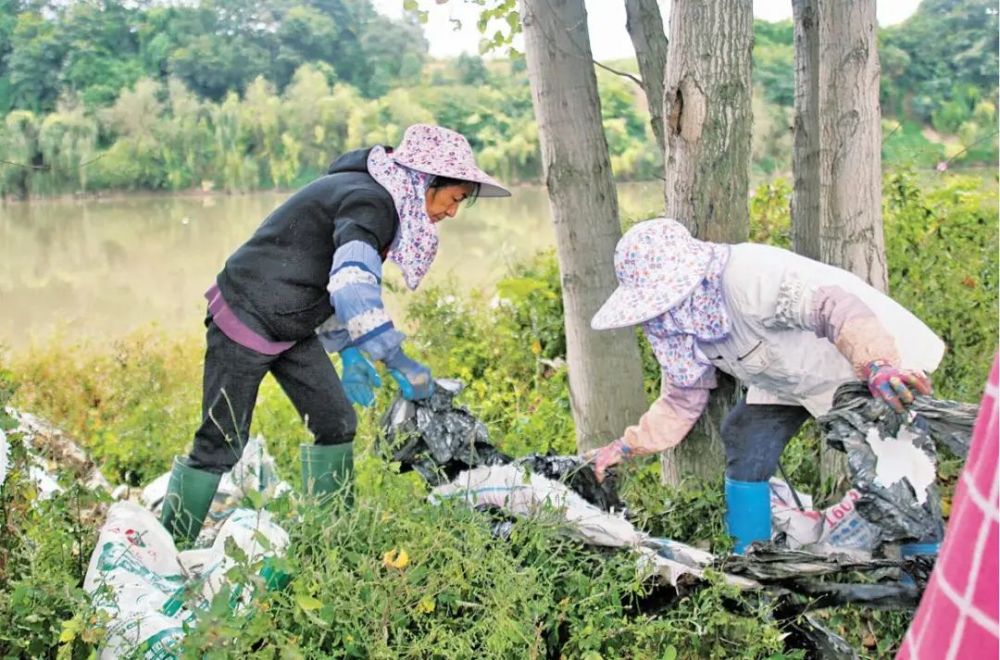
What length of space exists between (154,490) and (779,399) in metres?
2.44

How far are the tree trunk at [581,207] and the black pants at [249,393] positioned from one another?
1.02 m

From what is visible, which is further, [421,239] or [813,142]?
[813,142]

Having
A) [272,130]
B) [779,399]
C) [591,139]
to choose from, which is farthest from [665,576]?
[272,130]

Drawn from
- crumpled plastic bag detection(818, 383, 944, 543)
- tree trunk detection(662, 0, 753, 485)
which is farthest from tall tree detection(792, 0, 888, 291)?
crumpled plastic bag detection(818, 383, 944, 543)

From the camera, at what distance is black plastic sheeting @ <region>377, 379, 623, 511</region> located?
10.0ft

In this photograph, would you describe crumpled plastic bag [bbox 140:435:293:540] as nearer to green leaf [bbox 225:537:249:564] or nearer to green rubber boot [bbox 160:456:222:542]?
green rubber boot [bbox 160:456:222:542]

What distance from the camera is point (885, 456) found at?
2543mm

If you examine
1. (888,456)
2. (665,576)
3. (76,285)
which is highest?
(888,456)

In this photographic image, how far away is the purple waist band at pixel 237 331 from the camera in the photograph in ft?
10.7

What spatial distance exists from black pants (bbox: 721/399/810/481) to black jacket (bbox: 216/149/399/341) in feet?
3.91

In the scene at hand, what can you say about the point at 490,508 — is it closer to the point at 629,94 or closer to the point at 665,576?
the point at 665,576

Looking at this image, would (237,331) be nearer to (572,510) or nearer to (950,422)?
(572,510)

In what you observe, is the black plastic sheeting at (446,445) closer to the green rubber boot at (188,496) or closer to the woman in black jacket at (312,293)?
the woman in black jacket at (312,293)

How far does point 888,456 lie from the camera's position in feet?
8.34
